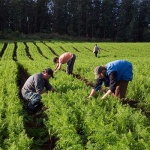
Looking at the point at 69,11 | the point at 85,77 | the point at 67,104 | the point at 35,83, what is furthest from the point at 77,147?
the point at 69,11

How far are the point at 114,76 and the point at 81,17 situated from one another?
8630cm

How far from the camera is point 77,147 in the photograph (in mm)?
5180

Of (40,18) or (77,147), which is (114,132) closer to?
(77,147)

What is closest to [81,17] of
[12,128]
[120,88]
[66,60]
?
[66,60]

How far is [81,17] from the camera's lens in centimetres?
9275

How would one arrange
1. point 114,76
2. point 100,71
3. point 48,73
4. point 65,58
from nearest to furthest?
point 100,71
point 114,76
point 48,73
point 65,58

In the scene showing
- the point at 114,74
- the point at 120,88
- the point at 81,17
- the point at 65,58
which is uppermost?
the point at 81,17

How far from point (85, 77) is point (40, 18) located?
260 ft

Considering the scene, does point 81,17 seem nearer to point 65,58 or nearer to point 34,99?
point 65,58

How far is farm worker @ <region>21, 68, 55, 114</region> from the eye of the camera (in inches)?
340

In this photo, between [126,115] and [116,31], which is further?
[116,31]

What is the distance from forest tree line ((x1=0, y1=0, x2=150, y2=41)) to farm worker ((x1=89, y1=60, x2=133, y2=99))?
7488cm

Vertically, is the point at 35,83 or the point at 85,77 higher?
the point at 35,83

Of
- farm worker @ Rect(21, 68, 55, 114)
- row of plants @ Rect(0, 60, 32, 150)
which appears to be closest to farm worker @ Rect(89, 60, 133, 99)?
farm worker @ Rect(21, 68, 55, 114)
